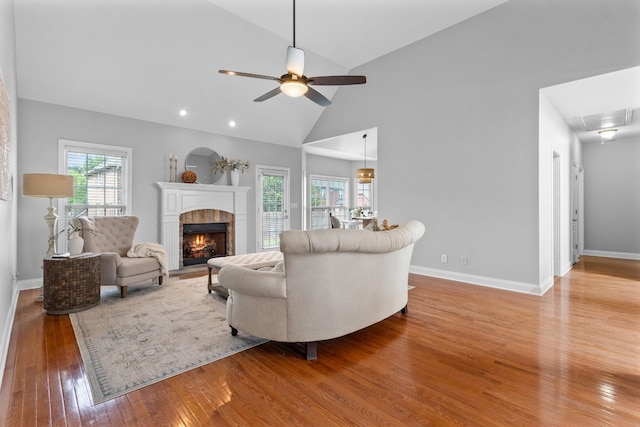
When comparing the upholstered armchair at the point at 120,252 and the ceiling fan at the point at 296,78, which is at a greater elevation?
the ceiling fan at the point at 296,78

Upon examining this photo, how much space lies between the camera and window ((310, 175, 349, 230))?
9.58m

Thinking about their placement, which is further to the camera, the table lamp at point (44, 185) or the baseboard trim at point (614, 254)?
the baseboard trim at point (614, 254)

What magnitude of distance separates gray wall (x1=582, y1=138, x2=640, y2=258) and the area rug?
822 cm

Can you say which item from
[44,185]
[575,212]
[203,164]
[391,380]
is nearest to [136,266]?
[44,185]

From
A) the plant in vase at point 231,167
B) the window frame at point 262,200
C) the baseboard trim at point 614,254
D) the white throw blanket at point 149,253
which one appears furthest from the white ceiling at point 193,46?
the baseboard trim at point 614,254

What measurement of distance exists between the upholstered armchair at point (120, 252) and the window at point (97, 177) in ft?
2.44

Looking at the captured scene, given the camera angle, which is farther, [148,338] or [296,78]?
[296,78]

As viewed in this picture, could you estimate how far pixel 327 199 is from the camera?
9922 millimetres

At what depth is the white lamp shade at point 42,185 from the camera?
3.43 meters

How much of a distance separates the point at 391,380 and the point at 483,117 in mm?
3940

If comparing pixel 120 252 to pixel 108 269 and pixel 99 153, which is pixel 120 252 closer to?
pixel 108 269

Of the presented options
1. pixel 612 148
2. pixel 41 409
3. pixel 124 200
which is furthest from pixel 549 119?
pixel 124 200

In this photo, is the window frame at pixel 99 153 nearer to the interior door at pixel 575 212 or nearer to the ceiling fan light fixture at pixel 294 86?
the ceiling fan light fixture at pixel 294 86

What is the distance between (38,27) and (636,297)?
804cm
